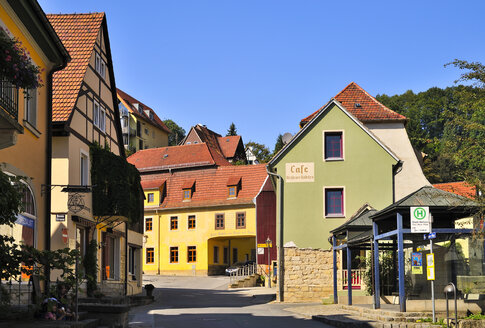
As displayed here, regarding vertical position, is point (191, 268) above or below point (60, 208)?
below

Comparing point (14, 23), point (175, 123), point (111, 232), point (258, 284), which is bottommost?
point (258, 284)

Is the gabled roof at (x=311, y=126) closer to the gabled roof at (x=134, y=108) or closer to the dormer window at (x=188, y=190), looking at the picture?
the dormer window at (x=188, y=190)

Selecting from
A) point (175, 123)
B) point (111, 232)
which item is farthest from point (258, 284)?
point (175, 123)

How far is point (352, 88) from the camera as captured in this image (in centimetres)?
3909

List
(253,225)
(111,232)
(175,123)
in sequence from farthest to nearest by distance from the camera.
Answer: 1. (175,123)
2. (253,225)
3. (111,232)

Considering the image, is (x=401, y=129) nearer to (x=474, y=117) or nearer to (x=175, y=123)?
(x=474, y=117)

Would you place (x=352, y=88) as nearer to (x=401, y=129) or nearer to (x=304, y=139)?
(x=401, y=129)

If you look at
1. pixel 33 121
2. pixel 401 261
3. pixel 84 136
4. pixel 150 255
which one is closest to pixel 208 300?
pixel 84 136

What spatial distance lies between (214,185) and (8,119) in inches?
1979

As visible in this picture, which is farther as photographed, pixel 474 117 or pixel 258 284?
pixel 258 284

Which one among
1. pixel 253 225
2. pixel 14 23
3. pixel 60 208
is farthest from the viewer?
pixel 253 225

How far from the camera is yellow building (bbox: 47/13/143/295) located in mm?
24188

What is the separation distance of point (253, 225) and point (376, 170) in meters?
27.4

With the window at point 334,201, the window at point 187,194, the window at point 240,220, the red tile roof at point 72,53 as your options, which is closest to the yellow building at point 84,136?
the red tile roof at point 72,53
